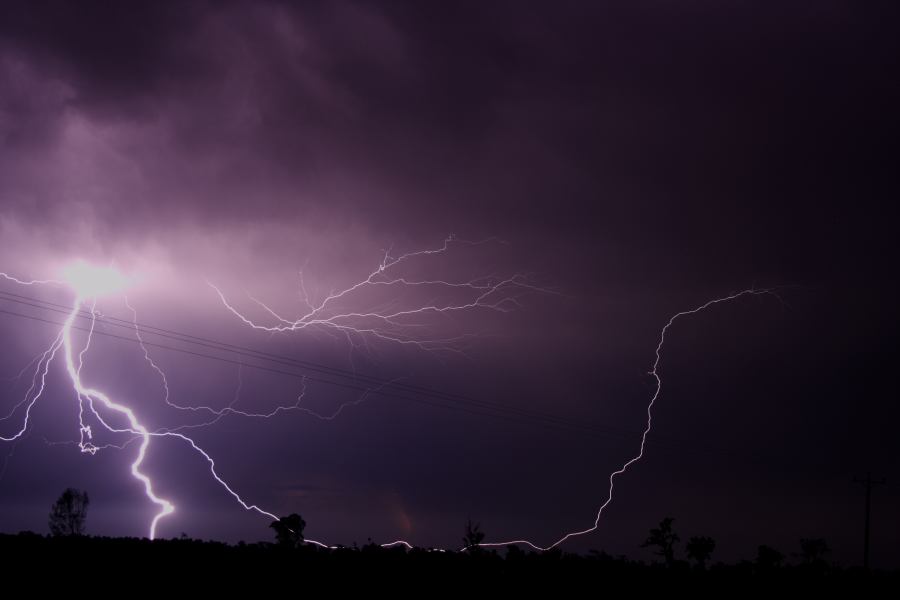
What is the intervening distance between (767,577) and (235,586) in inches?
391

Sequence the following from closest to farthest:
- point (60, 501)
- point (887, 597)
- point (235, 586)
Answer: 1. point (235, 586)
2. point (887, 597)
3. point (60, 501)

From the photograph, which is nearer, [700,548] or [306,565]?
[306,565]

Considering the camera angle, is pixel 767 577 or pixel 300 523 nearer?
pixel 767 577

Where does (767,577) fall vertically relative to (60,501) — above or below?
above

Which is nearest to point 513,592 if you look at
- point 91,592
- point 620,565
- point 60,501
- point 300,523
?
point 620,565

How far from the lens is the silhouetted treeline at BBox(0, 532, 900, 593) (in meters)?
9.48

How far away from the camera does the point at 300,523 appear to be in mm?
27969

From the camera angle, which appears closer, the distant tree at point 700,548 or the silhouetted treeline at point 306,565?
the silhouetted treeline at point 306,565

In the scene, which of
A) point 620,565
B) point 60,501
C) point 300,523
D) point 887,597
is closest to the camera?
point 620,565

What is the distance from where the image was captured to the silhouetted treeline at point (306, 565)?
9.48 m

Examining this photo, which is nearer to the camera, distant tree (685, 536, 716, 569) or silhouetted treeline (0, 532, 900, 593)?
silhouetted treeline (0, 532, 900, 593)

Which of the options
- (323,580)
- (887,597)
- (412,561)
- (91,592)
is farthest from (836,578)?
(91,592)

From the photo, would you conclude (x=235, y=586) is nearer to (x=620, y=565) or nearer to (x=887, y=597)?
(x=620, y=565)

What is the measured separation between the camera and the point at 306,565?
1042 centimetres
